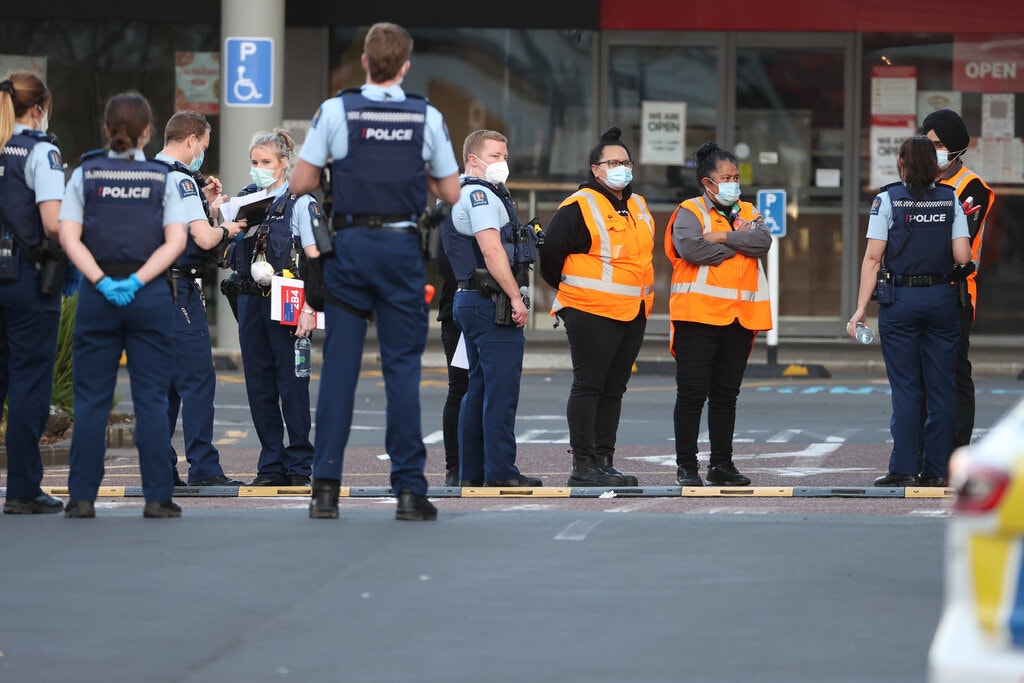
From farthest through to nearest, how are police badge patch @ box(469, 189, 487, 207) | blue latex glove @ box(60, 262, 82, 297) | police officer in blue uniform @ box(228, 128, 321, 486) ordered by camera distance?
police officer in blue uniform @ box(228, 128, 321, 486) < police badge patch @ box(469, 189, 487, 207) < blue latex glove @ box(60, 262, 82, 297)

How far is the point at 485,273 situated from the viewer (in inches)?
368

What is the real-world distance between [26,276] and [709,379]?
3828 mm

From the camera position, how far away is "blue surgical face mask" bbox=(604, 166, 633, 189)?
382 inches

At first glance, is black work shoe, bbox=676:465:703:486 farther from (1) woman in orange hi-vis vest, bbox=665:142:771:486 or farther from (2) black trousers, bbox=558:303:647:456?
(2) black trousers, bbox=558:303:647:456

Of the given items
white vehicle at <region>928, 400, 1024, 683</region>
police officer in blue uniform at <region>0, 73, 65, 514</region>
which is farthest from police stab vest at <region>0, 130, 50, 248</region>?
white vehicle at <region>928, 400, 1024, 683</region>

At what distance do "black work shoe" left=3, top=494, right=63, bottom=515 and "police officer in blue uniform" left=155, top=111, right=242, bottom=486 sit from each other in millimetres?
1431

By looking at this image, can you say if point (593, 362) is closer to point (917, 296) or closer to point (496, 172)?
point (496, 172)

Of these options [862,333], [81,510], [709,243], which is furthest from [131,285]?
[862,333]

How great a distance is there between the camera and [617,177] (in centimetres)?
969

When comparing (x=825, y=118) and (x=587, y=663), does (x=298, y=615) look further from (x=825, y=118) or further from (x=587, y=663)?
(x=825, y=118)

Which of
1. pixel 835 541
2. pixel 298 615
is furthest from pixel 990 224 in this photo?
pixel 298 615

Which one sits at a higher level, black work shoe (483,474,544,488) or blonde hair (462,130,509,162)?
blonde hair (462,130,509,162)

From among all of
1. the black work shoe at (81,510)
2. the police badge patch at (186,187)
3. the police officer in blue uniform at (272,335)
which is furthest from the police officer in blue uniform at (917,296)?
the black work shoe at (81,510)

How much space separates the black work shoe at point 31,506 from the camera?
804cm
